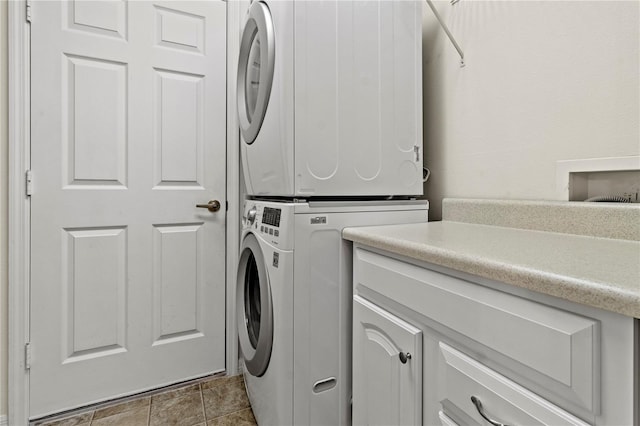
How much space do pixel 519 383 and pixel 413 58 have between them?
1168 mm

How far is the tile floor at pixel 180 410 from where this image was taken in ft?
4.76

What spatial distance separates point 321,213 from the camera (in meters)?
1.10

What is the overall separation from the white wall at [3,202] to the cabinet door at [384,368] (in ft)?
4.98

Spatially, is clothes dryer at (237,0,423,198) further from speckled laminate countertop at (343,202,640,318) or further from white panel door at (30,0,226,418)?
white panel door at (30,0,226,418)

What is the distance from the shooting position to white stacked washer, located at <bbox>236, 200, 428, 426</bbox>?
106cm

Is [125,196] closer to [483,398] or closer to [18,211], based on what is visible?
[18,211]

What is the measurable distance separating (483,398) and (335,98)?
37.1 inches

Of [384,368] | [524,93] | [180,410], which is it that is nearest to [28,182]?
[180,410]

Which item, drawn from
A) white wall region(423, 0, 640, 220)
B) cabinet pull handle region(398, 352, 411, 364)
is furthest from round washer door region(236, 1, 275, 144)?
cabinet pull handle region(398, 352, 411, 364)

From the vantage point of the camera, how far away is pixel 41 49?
1.45m

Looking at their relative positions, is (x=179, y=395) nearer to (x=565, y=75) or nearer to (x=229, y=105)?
(x=229, y=105)

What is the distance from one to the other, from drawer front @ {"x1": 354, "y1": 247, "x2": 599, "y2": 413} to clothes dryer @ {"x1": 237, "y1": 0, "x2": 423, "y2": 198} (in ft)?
1.50

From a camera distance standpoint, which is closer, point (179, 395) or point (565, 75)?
point (565, 75)

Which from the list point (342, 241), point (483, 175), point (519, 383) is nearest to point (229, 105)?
point (342, 241)
